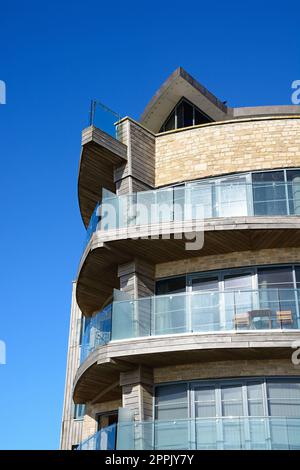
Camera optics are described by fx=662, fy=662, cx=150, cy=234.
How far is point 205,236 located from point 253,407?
4.73 meters

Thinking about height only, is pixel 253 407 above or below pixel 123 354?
below

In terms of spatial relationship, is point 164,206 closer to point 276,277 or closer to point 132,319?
point 132,319

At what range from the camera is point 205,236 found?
18375mm

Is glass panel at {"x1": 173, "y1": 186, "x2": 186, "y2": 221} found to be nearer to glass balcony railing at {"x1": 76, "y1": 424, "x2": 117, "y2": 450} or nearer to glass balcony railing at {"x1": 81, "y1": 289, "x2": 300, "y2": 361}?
glass balcony railing at {"x1": 81, "y1": 289, "x2": 300, "y2": 361}

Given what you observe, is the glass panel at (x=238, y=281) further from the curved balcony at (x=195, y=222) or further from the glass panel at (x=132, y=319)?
the glass panel at (x=132, y=319)

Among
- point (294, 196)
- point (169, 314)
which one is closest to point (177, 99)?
point (294, 196)

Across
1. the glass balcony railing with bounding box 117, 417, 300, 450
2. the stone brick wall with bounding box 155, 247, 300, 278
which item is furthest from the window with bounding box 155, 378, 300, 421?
the stone brick wall with bounding box 155, 247, 300, 278

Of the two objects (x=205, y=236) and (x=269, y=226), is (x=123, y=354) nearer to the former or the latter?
(x=205, y=236)

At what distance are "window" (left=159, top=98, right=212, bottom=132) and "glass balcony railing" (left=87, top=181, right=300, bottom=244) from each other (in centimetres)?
737

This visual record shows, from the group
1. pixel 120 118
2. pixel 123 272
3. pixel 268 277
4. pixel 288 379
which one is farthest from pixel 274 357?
pixel 120 118

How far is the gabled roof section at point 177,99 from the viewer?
25812 millimetres
